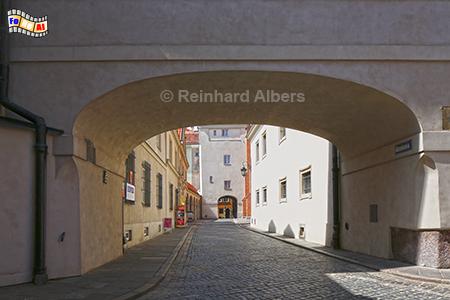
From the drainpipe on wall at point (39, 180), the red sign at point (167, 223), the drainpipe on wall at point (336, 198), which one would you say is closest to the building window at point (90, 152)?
the drainpipe on wall at point (39, 180)

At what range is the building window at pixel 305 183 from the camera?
21.6 meters

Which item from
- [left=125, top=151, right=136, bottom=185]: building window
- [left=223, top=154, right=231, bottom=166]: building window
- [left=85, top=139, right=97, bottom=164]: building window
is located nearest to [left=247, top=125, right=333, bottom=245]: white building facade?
[left=125, top=151, right=136, bottom=185]: building window

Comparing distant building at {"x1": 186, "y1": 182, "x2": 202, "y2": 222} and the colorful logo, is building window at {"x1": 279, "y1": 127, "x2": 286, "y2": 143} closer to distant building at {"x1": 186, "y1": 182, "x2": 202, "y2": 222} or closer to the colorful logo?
the colorful logo

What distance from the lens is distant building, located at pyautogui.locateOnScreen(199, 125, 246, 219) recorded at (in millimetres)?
69750

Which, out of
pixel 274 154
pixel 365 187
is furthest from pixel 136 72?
pixel 274 154

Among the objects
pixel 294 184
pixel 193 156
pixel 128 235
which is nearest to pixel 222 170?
pixel 193 156

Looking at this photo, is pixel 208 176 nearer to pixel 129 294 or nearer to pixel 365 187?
pixel 365 187

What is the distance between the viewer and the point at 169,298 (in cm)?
868

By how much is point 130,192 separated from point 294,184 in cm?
869

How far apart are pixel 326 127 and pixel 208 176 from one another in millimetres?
55370

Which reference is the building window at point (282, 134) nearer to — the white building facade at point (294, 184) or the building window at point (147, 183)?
the white building facade at point (294, 184)

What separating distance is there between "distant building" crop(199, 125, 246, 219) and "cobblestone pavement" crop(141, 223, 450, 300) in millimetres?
54498

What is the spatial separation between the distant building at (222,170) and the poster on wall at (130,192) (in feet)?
167

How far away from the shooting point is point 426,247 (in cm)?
1130
